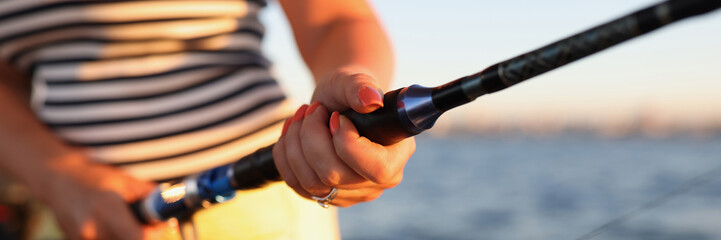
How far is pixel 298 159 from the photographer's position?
32.0 inches

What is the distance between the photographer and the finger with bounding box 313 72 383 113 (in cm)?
73

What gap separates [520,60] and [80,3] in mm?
1199

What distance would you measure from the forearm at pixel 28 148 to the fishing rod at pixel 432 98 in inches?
15.0

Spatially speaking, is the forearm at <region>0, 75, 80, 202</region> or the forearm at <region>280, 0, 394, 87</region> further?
the forearm at <region>0, 75, 80, 202</region>

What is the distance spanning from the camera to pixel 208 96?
149cm

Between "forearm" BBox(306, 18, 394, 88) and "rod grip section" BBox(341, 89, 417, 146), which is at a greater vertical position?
"forearm" BBox(306, 18, 394, 88)

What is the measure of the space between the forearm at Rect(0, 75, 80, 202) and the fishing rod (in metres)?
0.38

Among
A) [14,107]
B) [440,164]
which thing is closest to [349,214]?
[14,107]

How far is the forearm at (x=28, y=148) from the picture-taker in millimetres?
1467

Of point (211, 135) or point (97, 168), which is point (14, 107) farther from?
point (211, 135)

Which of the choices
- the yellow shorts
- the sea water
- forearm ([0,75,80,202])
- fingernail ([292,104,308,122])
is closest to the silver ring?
fingernail ([292,104,308,122])

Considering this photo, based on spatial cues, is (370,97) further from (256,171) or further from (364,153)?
(256,171)

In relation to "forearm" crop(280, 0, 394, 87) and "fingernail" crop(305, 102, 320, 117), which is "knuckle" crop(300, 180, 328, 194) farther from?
"forearm" crop(280, 0, 394, 87)

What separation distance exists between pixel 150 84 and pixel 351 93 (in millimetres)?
888
